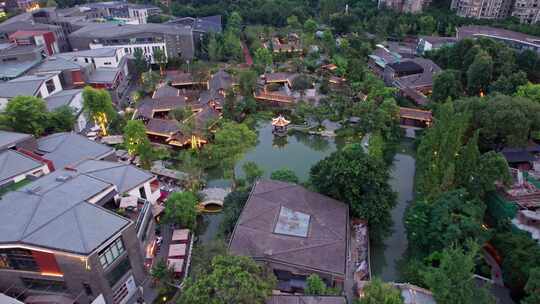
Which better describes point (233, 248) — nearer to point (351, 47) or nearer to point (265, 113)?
point (265, 113)

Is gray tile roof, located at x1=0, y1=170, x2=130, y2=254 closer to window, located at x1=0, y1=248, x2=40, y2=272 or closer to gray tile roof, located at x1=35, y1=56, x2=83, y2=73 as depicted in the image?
window, located at x1=0, y1=248, x2=40, y2=272

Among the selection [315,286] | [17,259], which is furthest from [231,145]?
[17,259]

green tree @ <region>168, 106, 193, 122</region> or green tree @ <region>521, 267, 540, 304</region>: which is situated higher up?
green tree @ <region>521, 267, 540, 304</region>

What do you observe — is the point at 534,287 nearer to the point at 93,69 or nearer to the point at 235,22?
the point at 93,69

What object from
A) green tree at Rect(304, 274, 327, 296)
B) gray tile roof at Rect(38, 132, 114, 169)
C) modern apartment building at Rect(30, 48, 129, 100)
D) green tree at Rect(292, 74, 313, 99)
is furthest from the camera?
green tree at Rect(292, 74, 313, 99)

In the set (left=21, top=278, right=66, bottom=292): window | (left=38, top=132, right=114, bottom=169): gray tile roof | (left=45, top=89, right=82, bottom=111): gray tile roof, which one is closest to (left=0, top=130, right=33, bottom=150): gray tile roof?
(left=38, top=132, right=114, bottom=169): gray tile roof

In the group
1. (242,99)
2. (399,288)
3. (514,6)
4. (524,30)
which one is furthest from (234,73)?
(514,6)

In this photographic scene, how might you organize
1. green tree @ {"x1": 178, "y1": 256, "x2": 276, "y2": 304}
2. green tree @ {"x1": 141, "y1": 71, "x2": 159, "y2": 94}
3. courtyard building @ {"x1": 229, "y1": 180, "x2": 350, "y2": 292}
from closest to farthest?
Answer: green tree @ {"x1": 178, "y1": 256, "x2": 276, "y2": 304}
courtyard building @ {"x1": 229, "y1": 180, "x2": 350, "y2": 292}
green tree @ {"x1": 141, "y1": 71, "x2": 159, "y2": 94}
